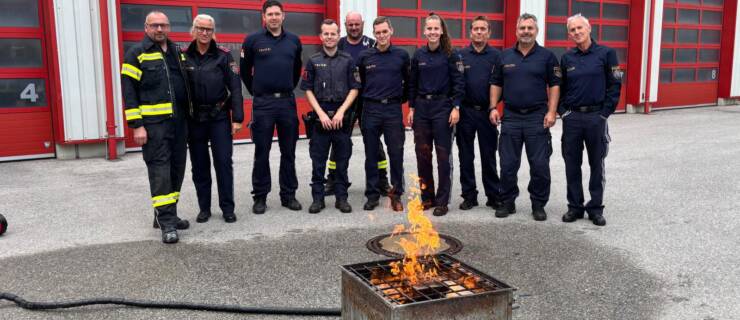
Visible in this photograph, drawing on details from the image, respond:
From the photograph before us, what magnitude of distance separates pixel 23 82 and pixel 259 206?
4938 mm

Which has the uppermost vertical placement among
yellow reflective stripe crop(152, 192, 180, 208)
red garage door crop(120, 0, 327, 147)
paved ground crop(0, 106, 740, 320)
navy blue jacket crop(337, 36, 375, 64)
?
red garage door crop(120, 0, 327, 147)

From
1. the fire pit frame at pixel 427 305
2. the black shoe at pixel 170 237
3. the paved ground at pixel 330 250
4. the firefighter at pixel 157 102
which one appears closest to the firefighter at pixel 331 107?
the paved ground at pixel 330 250

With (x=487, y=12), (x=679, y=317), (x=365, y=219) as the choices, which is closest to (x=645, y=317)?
(x=679, y=317)

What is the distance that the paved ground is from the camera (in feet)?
13.6

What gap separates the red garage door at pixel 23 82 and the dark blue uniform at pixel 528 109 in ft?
21.8

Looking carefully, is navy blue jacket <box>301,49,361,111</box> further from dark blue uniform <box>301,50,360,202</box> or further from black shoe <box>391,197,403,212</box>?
black shoe <box>391,197,403,212</box>

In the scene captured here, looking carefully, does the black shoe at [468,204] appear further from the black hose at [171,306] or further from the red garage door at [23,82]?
the red garage door at [23,82]

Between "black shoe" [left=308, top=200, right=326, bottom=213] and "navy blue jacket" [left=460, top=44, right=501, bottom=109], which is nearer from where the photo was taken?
"navy blue jacket" [left=460, top=44, right=501, bottom=109]

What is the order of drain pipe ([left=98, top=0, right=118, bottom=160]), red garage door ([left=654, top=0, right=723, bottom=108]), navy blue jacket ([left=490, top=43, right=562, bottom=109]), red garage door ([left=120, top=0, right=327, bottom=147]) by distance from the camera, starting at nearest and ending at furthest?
navy blue jacket ([left=490, top=43, right=562, bottom=109]) → drain pipe ([left=98, top=0, right=118, bottom=160]) → red garage door ([left=120, top=0, right=327, bottom=147]) → red garage door ([left=654, top=0, right=723, bottom=108])

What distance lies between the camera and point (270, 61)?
636 cm

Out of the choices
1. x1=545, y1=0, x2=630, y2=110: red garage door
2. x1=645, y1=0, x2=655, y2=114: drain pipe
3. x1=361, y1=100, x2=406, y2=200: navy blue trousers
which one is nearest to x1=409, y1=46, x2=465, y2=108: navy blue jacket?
x1=361, y1=100, x2=406, y2=200: navy blue trousers

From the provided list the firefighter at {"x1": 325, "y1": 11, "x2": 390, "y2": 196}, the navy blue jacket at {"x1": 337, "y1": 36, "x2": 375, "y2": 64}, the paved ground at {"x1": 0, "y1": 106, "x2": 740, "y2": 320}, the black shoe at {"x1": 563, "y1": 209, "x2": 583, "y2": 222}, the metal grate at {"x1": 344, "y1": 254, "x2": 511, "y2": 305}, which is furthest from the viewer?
the navy blue jacket at {"x1": 337, "y1": 36, "x2": 375, "y2": 64}

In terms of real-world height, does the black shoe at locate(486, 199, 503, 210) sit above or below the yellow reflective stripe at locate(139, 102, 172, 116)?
below

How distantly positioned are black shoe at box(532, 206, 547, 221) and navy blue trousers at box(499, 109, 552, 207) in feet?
0.12
